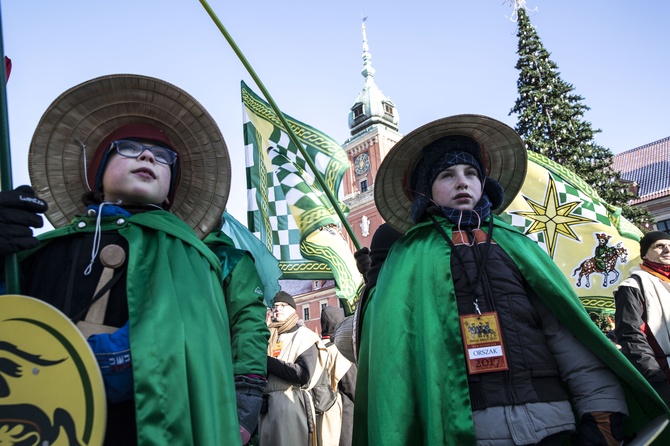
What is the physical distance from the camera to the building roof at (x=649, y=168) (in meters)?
33.2

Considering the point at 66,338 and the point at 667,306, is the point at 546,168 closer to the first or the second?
the point at 667,306

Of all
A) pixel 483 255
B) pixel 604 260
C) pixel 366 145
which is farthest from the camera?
pixel 366 145

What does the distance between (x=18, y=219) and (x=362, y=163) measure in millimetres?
54966

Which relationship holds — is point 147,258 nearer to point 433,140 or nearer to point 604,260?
point 433,140

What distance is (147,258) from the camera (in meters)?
2.02

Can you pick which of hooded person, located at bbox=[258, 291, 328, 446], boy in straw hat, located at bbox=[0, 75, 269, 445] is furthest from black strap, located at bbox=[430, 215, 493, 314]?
hooded person, located at bbox=[258, 291, 328, 446]

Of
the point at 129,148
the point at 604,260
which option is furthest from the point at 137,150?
the point at 604,260

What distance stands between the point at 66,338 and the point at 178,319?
406 millimetres

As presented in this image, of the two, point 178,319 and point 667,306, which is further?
point 667,306

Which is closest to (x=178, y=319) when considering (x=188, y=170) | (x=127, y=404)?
(x=127, y=404)

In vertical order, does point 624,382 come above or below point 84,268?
below

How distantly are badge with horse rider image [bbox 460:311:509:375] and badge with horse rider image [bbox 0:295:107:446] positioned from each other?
1362 millimetres

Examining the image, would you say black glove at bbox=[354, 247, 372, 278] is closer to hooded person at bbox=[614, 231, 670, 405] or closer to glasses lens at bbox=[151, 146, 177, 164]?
glasses lens at bbox=[151, 146, 177, 164]

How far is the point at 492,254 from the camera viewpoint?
2.39 m
